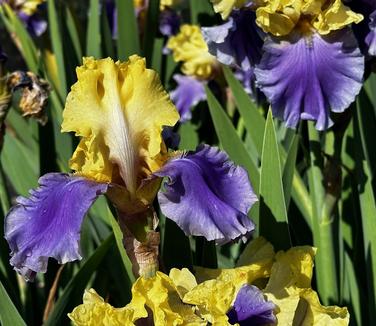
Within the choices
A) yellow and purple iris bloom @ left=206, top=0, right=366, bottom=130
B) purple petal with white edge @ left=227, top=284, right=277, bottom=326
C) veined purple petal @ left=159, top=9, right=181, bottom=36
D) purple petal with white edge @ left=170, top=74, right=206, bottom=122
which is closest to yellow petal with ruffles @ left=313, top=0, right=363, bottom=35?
yellow and purple iris bloom @ left=206, top=0, right=366, bottom=130

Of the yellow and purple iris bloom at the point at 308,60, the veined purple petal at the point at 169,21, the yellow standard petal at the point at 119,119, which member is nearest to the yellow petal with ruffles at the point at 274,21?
the yellow and purple iris bloom at the point at 308,60

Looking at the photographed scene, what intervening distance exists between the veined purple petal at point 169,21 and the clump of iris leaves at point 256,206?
0.50 meters

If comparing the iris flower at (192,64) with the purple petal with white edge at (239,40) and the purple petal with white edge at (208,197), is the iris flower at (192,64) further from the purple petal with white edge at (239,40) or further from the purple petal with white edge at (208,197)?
the purple petal with white edge at (208,197)

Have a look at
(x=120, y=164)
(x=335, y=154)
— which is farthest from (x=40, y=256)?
(x=335, y=154)

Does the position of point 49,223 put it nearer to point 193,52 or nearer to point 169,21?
point 193,52

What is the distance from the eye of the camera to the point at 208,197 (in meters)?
1.03

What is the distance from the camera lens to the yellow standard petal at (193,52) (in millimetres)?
2381

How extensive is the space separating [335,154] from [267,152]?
0.25 m

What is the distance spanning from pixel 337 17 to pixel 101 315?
2.38 ft

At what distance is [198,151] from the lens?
113 centimetres

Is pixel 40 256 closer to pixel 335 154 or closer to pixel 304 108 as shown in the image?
pixel 304 108

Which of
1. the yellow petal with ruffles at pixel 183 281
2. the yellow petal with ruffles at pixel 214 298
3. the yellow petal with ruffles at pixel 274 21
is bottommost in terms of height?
the yellow petal with ruffles at pixel 183 281

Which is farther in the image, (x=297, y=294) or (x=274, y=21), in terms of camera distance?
(x=274, y=21)

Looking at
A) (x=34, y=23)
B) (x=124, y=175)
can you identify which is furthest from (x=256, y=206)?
(x=34, y=23)
